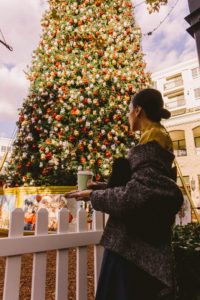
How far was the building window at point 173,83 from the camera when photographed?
31406 mm

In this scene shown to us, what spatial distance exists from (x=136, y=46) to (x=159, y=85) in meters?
25.0

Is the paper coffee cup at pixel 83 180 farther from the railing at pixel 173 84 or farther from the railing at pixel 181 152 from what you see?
the railing at pixel 173 84

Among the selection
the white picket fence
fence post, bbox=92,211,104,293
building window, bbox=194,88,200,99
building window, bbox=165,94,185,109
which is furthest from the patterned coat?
building window, bbox=165,94,185,109

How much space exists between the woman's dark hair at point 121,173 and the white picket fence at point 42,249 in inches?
26.9

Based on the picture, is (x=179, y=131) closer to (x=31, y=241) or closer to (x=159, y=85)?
(x=159, y=85)

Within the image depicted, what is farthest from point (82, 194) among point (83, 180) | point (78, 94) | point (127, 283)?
point (78, 94)

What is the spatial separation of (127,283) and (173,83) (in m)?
33.0

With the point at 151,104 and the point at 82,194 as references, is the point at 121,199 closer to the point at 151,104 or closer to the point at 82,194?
the point at 82,194

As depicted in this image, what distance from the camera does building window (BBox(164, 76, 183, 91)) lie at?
1236 inches

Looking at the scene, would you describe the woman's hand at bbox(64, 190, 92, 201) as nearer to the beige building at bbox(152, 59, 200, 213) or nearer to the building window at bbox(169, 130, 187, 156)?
the beige building at bbox(152, 59, 200, 213)

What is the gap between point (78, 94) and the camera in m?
7.84

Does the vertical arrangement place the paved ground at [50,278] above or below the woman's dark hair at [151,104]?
below

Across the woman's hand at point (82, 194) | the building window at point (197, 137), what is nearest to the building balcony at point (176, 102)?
the building window at point (197, 137)

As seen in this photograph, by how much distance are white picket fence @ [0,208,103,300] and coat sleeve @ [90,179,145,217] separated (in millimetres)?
609
